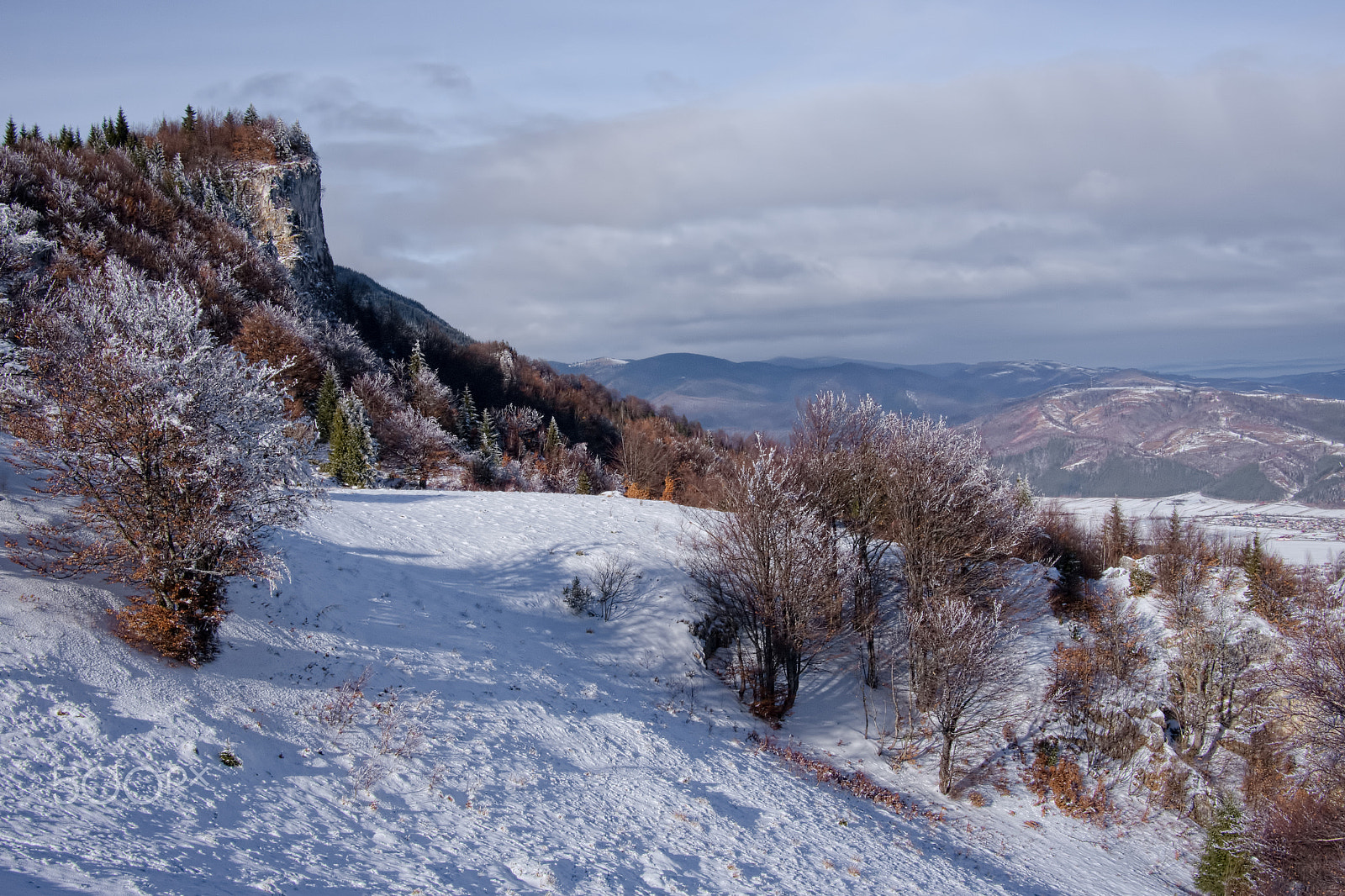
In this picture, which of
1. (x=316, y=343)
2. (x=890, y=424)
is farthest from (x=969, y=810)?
(x=316, y=343)

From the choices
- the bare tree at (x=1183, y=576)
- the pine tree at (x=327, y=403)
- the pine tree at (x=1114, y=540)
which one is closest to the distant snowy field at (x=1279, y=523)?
the pine tree at (x=1114, y=540)

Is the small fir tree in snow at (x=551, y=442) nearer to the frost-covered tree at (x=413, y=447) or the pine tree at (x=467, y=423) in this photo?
the pine tree at (x=467, y=423)

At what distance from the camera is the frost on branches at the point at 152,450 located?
442 inches

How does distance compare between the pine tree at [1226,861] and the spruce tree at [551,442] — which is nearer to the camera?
the pine tree at [1226,861]

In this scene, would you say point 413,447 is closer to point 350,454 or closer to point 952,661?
point 350,454

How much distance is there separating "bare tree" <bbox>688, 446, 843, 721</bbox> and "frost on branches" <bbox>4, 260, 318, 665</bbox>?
511 inches

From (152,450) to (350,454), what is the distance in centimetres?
3088

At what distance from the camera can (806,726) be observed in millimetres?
22031

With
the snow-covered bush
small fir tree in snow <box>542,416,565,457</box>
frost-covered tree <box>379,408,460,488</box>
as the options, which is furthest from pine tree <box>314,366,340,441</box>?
the snow-covered bush

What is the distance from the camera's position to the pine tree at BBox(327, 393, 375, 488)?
132ft

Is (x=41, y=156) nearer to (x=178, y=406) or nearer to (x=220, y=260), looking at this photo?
(x=220, y=260)

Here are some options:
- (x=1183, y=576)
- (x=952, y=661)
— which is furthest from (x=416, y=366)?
(x=1183, y=576)

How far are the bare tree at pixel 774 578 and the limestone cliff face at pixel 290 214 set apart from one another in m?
81.2

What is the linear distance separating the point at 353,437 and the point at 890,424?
3132 centimetres
